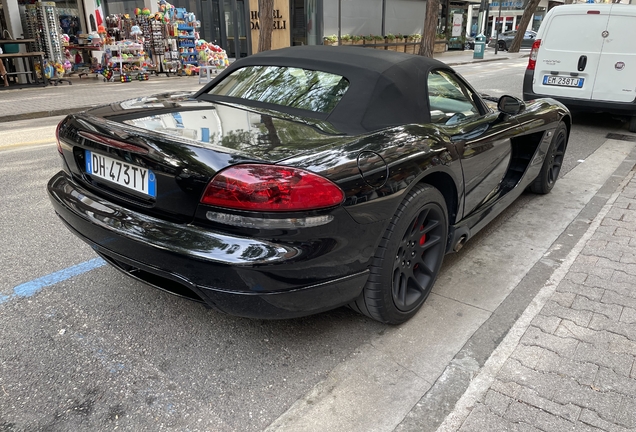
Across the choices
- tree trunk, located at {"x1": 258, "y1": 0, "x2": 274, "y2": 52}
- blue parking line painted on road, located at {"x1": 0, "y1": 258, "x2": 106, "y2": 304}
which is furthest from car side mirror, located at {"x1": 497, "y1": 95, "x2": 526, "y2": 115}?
tree trunk, located at {"x1": 258, "y1": 0, "x2": 274, "y2": 52}

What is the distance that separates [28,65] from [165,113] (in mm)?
13801

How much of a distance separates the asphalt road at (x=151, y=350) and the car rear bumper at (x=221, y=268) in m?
0.36

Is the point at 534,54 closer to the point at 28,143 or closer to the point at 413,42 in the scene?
the point at 28,143

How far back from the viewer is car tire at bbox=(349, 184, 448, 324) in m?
2.47

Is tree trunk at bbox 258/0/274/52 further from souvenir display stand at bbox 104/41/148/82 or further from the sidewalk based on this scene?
souvenir display stand at bbox 104/41/148/82

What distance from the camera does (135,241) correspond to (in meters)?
2.28

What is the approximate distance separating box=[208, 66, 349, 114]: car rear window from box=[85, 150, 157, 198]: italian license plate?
1.04 m

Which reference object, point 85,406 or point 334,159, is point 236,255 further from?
point 85,406

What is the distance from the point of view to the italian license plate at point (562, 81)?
7.98 metres

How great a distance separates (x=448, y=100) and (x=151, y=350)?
2406mm

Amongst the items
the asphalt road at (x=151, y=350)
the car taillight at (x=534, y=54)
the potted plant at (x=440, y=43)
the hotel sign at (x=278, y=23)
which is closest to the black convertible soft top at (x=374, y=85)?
the asphalt road at (x=151, y=350)

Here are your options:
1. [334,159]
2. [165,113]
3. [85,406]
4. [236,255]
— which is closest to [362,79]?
[334,159]

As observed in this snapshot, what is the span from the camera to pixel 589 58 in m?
7.80

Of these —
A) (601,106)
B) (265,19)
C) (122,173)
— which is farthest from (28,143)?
(601,106)
